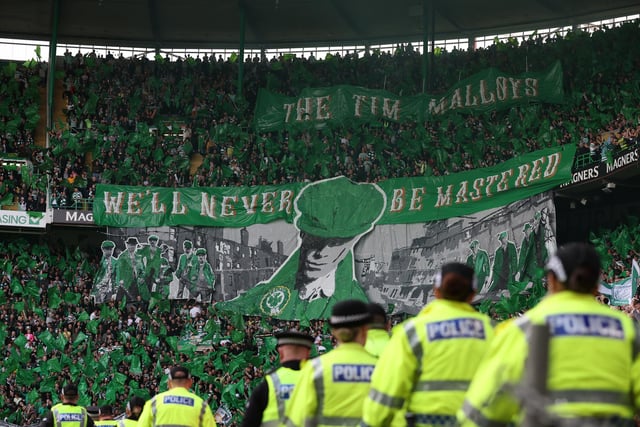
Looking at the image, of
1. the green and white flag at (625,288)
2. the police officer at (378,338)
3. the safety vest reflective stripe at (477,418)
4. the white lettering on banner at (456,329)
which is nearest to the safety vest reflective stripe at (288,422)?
the white lettering on banner at (456,329)

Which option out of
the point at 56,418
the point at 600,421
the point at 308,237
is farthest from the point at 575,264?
the point at 308,237

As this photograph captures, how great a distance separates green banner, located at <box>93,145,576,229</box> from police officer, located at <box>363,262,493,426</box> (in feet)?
83.7

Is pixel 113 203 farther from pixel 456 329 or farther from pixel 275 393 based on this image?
pixel 456 329

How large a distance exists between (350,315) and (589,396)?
2400 mm

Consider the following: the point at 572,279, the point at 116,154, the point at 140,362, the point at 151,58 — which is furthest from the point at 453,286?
the point at 151,58

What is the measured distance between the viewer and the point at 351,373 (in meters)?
7.34

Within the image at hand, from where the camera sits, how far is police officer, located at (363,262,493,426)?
630 centimetres

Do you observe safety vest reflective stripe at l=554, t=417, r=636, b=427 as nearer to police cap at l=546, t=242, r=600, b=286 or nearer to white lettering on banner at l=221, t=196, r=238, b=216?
police cap at l=546, t=242, r=600, b=286

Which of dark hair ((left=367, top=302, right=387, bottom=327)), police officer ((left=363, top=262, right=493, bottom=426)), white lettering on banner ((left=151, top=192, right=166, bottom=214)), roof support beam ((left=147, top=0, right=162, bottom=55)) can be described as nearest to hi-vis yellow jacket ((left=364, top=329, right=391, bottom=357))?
dark hair ((left=367, top=302, right=387, bottom=327))

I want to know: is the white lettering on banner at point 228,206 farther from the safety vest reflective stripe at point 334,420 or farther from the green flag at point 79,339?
the safety vest reflective stripe at point 334,420

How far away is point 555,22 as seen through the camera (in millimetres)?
43969

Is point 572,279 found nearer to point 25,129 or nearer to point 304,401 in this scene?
point 304,401

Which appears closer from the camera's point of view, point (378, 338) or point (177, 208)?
point (378, 338)

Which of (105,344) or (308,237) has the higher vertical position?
(308,237)
